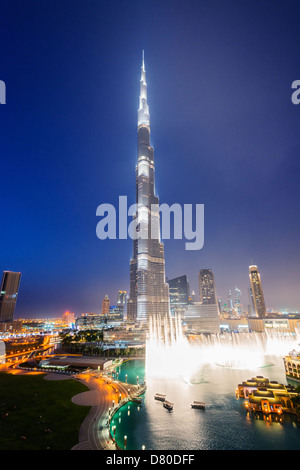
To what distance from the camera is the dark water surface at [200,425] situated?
32.7 meters

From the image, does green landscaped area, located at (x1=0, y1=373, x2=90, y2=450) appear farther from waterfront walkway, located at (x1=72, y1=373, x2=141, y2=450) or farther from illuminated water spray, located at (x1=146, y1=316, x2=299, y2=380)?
illuminated water spray, located at (x1=146, y1=316, x2=299, y2=380)

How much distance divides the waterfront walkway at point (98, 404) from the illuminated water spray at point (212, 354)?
20.1m

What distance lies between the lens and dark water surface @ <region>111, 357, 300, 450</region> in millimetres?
32719

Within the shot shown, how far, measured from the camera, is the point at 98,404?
145ft

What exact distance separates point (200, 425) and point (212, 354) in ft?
276

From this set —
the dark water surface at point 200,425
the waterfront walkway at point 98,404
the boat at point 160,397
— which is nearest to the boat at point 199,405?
the dark water surface at point 200,425

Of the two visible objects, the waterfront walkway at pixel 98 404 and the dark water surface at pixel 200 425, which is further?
the dark water surface at pixel 200 425

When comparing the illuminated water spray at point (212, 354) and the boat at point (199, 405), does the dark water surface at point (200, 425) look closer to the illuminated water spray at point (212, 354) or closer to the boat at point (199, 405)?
the boat at point (199, 405)

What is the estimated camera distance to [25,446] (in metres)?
28.8

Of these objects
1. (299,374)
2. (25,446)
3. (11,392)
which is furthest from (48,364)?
(299,374)
